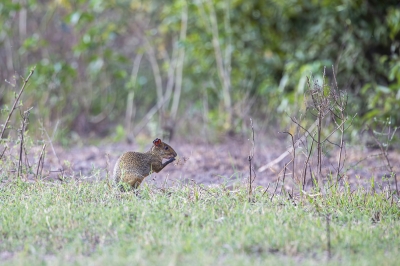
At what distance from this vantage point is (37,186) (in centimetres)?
545

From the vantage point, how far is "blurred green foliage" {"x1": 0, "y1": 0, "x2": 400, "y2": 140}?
10.2 meters

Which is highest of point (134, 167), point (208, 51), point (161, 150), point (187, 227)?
point (208, 51)

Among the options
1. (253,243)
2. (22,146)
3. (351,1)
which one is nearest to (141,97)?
(351,1)

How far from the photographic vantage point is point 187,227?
4391 millimetres

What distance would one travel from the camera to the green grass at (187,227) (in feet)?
12.4

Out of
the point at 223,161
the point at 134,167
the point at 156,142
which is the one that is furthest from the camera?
the point at 223,161

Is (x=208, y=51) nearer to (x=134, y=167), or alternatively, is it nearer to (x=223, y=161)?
(x=223, y=161)

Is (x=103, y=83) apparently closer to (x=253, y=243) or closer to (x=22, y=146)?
(x=22, y=146)

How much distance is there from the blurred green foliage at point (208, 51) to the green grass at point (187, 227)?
4.27 metres

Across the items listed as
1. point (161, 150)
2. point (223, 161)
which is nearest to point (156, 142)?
point (161, 150)

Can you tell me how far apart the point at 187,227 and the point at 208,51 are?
6974 mm

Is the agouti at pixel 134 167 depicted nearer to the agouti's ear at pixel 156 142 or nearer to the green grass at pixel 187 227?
the agouti's ear at pixel 156 142

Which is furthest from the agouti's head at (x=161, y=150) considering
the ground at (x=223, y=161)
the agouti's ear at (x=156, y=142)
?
the ground at (x=223, y=161)

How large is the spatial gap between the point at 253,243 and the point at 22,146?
2.73 meters
